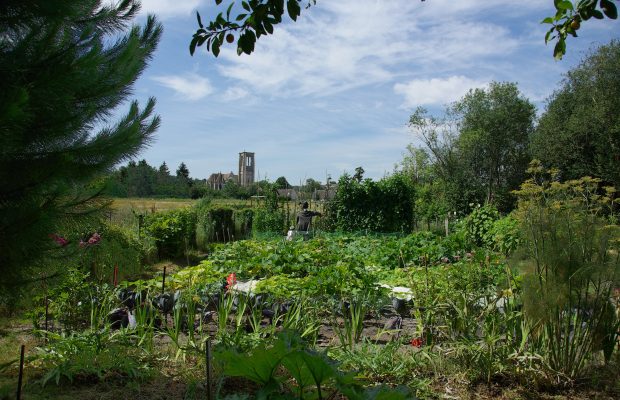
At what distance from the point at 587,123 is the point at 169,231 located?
54.5ft

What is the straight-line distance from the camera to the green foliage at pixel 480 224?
453 inches

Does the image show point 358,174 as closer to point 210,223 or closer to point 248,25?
point 210,223

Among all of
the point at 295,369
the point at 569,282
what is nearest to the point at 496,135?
the point at 569,282

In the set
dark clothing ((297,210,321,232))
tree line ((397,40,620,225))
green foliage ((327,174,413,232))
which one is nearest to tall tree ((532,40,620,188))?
tree line ((397,40,620,225))

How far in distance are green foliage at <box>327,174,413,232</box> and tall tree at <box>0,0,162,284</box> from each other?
42.4 ft

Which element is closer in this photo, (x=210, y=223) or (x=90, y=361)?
(x=90, y=361)

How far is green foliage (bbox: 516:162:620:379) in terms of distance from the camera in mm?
3402

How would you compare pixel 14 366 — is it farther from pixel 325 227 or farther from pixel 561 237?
pixel 325 227

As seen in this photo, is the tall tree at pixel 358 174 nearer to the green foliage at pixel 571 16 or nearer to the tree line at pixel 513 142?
the tree line at pixel 513 142

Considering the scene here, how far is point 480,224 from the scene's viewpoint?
468 inches

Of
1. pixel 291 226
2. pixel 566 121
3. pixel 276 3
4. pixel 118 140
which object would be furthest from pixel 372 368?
pixel 566 121

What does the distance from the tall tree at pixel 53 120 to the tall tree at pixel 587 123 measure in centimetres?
1956

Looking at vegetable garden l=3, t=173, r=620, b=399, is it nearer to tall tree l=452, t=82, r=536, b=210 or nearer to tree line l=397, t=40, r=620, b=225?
tree line l=397, t=40, r=620, b=225

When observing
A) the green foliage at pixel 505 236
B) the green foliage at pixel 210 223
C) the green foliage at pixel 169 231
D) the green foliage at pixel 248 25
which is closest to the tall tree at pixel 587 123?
the green foliage at pixel 505 236
